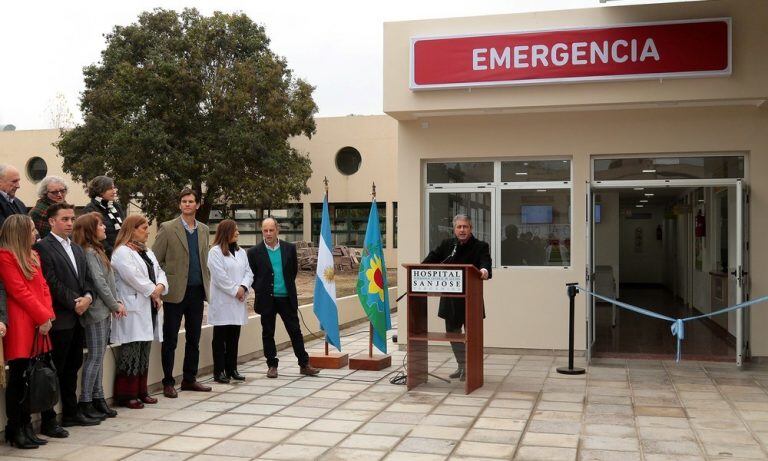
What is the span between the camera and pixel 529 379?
8195mm

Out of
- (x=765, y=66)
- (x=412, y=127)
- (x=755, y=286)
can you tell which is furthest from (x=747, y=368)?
(x=412, y=127)

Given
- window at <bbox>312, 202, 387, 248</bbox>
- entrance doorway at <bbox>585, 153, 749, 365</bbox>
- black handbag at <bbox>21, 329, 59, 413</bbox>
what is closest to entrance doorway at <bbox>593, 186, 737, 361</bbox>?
entrance doorway at <bbox>585, 153, 749, 365</bbox>

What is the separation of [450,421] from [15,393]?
3.22m

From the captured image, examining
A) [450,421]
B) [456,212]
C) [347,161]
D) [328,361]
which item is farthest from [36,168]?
[450,421]

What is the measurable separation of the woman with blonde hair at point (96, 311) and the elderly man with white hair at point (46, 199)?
0.78ft

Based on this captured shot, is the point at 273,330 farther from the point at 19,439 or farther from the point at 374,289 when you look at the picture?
the point at 19,439

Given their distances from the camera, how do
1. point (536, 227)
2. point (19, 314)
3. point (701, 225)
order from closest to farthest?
point (19, 314) < point (536, 227) < point (701, 225)

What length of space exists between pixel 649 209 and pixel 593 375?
16.3m

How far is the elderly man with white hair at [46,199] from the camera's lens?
6254 mm

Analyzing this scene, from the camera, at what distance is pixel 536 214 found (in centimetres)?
989

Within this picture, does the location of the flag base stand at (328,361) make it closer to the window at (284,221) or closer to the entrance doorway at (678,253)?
the entrance doorway at (678,253)

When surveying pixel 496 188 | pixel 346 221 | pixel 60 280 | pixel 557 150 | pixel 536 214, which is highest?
pixel 557 150

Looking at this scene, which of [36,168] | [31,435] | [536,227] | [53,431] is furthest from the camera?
[36,168]

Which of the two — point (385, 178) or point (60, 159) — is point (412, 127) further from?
point (60, 159)
